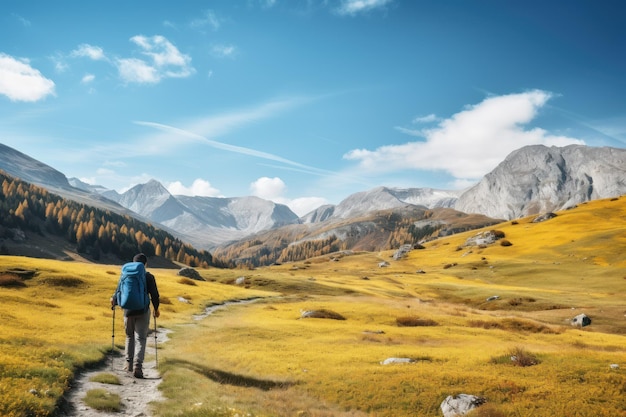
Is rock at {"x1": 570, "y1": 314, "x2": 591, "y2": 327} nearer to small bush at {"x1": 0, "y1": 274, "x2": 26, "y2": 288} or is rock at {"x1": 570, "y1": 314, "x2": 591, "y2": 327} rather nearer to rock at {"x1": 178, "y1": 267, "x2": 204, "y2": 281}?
small bush at {"x1": 0, "y1": 274, "x2": 26, "y2": 288}

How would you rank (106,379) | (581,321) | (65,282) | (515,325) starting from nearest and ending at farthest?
(106,379)
(515,325)
(581,321)
(65,282)

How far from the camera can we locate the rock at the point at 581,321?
51500 mm

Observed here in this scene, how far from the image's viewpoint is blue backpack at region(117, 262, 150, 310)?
19.7 metres

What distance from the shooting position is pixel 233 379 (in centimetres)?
2111

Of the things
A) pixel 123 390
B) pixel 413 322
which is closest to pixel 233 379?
pixel 123 390

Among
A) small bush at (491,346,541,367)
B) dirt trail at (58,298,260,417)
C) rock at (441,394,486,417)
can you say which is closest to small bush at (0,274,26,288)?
dirt trail at (58,298,260,417)

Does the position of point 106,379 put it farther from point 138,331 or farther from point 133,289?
point 133,289

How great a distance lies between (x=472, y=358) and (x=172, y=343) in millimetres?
21817

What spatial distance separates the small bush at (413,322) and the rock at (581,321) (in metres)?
21.2

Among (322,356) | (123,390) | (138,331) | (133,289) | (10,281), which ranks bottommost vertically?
(10,281)

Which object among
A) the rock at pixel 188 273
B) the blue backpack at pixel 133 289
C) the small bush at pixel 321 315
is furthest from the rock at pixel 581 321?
the rock at pixel 188 273

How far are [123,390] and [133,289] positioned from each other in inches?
182

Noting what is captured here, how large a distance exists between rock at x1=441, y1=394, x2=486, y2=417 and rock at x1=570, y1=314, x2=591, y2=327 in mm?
44909

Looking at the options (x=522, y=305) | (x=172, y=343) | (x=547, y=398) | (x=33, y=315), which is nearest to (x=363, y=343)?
(x=172, y=343)
